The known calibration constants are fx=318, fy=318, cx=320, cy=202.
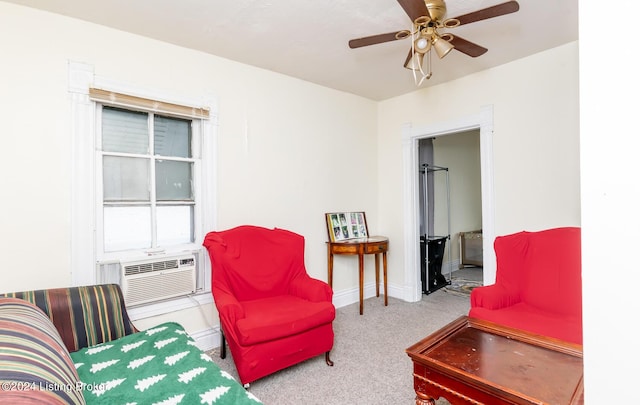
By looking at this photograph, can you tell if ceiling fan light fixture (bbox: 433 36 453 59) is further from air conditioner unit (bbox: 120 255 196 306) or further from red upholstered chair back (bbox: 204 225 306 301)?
air conditioner unit (bbox: 120 255 196 306)

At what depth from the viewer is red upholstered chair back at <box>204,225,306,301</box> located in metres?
2.46

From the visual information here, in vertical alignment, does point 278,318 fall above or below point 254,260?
below

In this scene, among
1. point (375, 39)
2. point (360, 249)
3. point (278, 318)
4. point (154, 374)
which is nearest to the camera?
point (154, 374)

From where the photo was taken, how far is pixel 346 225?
3744mm

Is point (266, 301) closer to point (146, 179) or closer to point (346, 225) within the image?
point (146, 179)

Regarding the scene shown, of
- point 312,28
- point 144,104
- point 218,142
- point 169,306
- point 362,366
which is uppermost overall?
point 312,28

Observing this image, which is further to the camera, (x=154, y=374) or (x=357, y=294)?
(x=357, y=294)

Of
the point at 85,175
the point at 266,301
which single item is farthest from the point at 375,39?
the point at 85,175

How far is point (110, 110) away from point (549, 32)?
11.3 ft

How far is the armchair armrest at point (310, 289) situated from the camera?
248 centimetres

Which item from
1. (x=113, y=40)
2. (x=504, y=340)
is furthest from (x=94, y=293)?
(x=504, y=340)

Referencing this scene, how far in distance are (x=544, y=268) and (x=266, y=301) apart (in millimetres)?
2117

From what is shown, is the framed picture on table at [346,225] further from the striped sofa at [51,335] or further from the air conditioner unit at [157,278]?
the striped sofa at [51,335]

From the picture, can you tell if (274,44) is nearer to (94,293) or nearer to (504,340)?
(94,293)
